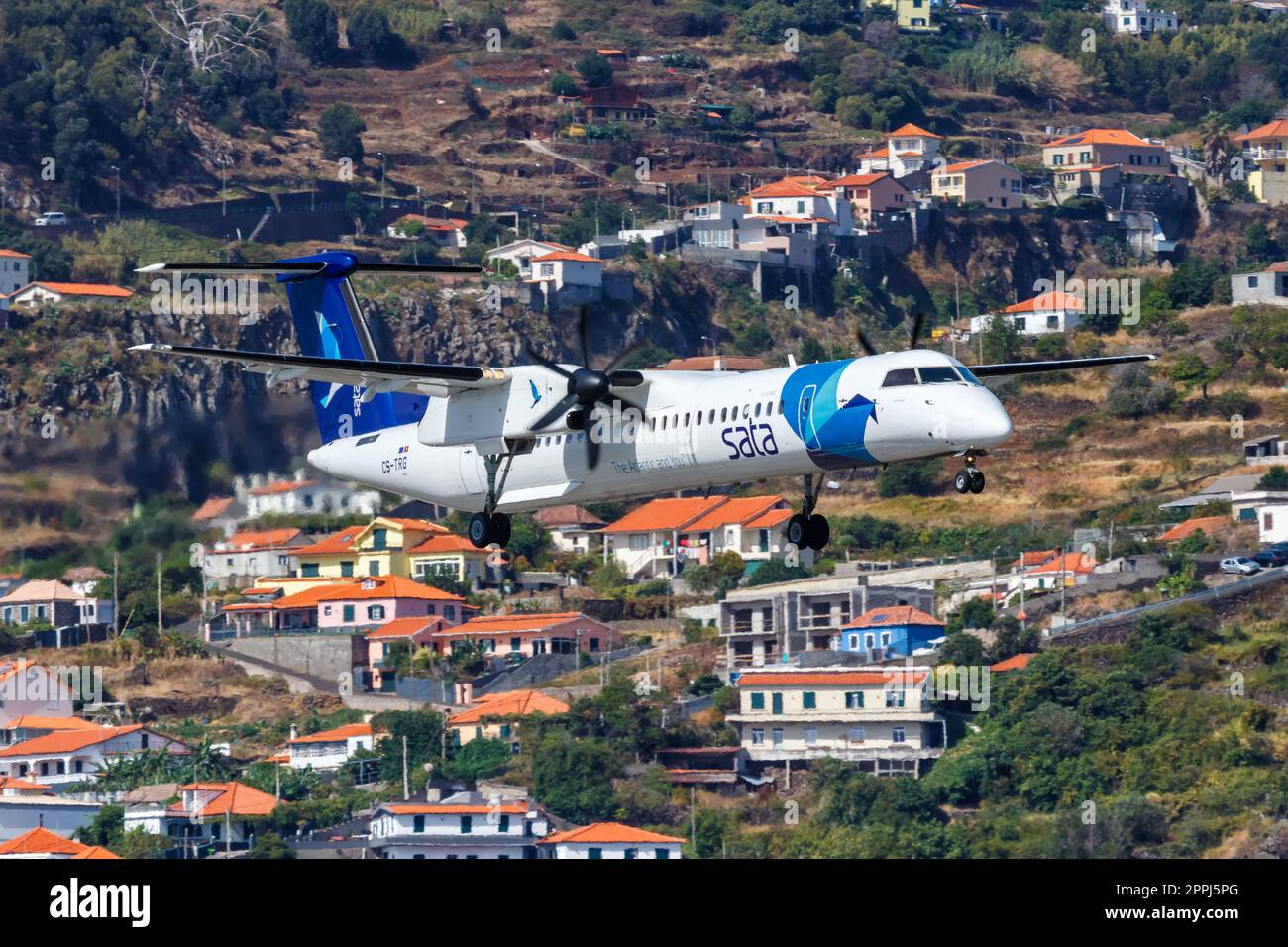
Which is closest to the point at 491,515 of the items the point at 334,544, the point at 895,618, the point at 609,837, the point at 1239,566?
the point at 609,837

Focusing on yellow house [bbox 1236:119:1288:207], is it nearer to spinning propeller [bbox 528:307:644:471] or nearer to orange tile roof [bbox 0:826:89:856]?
orange tile roof [bbox 0:826:89:856]

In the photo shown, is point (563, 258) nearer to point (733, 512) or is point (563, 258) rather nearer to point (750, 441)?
point (733, 512)

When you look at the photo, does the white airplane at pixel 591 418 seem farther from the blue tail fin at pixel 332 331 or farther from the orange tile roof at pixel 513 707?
the orange tile roof at pixel 513 707

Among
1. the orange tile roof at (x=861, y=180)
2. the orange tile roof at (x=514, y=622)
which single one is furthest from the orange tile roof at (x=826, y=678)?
the orange tile roof at (x=861, y=180)
